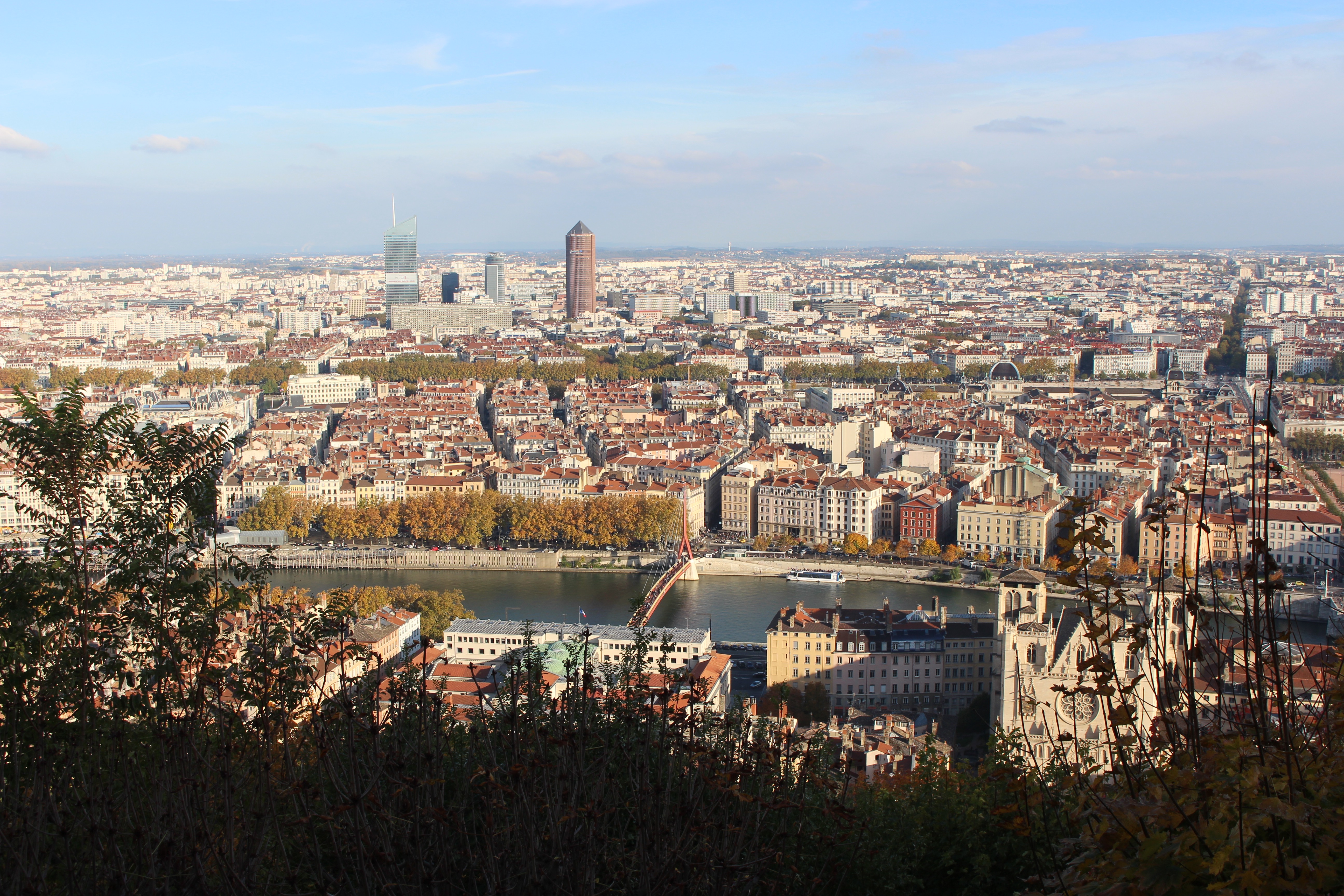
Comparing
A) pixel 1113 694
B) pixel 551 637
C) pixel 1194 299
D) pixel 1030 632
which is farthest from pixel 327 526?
pixel 1194 299

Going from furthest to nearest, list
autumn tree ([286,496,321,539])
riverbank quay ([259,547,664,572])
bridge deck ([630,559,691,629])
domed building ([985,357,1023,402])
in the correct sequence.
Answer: domed building ([985,357,1023,402]), autumn tree ([286,496,321,539]), riverbank quay ([259,547,664,572]), bridge deck ([630,559,691,629])

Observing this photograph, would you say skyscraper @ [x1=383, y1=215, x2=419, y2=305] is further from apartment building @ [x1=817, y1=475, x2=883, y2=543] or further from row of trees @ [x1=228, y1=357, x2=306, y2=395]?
apartment building @ [x1=817, y1=475, x2=883, y2=543]

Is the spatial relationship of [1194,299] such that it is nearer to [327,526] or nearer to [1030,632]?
[327,526]

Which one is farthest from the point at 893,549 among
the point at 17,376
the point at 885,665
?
the point at 17,376

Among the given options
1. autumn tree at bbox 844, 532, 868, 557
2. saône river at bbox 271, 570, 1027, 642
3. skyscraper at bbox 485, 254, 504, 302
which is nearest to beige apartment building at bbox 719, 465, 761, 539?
autumn tree at bbox 844, 532, 868, 557

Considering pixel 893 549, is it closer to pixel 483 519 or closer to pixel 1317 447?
pixel 483 519

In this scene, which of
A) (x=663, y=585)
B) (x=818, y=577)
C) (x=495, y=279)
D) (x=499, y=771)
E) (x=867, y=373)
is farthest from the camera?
(x=495, y=279)

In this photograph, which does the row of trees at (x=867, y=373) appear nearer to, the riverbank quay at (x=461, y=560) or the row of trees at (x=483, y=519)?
the row of trees at (x=483, y=519)
